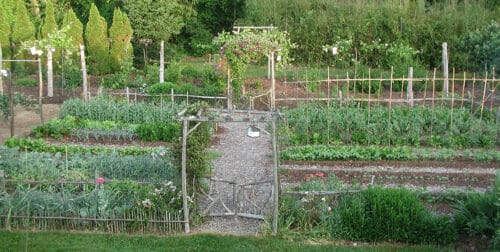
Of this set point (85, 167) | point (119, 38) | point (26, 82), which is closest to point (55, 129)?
point (85, 167)

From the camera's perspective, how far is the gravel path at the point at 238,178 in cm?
891

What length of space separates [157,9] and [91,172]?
1135 centimetres

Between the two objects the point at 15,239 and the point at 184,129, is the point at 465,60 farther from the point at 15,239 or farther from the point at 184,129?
the point at 15,239

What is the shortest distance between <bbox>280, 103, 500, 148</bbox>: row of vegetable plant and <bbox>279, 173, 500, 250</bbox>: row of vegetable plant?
4016mm

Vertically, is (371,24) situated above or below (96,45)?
above

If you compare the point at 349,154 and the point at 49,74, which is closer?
the point at 349,154

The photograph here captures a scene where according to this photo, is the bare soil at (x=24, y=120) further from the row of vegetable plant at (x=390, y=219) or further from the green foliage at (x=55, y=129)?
the row of vegetable plant at (x=390, y=219)

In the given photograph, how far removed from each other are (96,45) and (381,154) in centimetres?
1150

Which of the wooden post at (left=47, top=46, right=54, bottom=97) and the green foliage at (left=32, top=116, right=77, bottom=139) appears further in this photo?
the wooden post at (left=47, top=46, right=54, bottom=97)

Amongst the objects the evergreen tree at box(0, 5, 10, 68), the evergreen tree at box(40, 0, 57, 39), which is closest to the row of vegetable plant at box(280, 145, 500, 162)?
the evergreen tree at box(40, 0, 57, 39)

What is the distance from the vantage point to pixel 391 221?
8203 millimetres

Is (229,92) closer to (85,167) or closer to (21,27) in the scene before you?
(85,167)

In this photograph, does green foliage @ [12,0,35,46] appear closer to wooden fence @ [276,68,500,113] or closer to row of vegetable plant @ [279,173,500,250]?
wooden fence @ [276,68,500,113]

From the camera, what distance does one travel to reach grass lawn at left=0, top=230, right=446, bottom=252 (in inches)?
318
